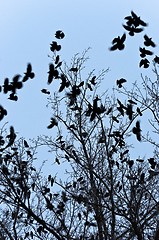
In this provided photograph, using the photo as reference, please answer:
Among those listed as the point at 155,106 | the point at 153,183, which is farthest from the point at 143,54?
the point at 153,183

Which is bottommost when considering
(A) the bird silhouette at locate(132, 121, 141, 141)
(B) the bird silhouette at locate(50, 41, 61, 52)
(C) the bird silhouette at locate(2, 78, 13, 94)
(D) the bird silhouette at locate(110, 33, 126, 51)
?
(A) the bird silhouette at locate(132, 121, 141, 141)

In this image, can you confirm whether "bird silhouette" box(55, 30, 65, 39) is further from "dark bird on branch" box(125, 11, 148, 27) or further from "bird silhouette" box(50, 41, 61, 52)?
"dark bird on branch" box(125, 11, 148, 27)

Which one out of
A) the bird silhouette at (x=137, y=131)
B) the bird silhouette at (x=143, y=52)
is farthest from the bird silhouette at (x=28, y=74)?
the bird silhouette at (x=137, y=131)

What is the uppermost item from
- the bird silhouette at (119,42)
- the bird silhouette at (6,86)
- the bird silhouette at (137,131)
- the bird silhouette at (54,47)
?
the bird silhouette at (54,47)

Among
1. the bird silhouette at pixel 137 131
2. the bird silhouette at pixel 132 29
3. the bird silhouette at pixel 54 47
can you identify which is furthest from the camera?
the bird silhouette at pixel 54 47

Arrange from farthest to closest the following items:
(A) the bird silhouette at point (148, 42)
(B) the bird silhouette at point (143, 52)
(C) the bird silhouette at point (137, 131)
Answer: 1. (C) the bird silhouette at point (137, 131)
2. (B) the bird silhouette at point (143, 52)
3. (A) the bird silhouette at point (148, 42)

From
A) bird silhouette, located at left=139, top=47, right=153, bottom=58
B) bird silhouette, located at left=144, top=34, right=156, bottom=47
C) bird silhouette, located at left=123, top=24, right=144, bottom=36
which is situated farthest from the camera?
bird silhouette, located at left=139, top=47, right=153, bottom=58

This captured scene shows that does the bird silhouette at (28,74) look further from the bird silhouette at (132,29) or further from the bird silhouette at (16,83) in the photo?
the bird silhouette at (132,29)

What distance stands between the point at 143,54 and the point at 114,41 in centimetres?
45

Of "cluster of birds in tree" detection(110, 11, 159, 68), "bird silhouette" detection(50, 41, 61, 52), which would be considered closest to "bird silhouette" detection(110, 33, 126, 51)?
"cluster of birds in tree" detection(110, 11, 159, 68)

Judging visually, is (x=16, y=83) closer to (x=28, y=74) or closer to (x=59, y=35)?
(x=28, y=74)

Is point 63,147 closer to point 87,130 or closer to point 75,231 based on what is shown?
point 87,130

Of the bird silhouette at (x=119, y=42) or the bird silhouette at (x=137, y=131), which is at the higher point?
the bird silhouette at (x=119, y=42)

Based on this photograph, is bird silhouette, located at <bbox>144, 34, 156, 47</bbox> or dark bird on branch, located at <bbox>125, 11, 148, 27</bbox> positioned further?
bird silhouette, located at <bbox>144, 34, 156, 47</bbox>
